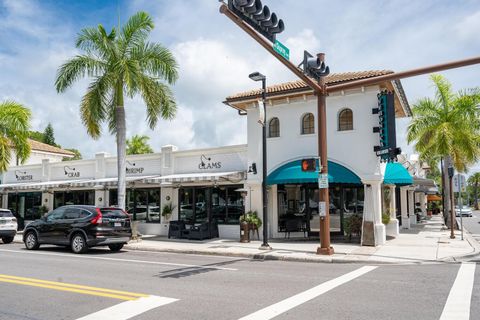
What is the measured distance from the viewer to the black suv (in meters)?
14.5

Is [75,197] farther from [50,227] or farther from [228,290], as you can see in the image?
[228,290]

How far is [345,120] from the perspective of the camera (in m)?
17.1

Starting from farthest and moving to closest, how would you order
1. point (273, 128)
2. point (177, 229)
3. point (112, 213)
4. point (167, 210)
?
1. point (167, 210)
2. point (177, 229)
3. point (273, 128)
4. point (112, 213)

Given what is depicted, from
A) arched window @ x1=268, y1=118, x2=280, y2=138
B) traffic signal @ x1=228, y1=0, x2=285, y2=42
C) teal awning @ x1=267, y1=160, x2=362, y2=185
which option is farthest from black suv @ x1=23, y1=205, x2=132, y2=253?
traffic signal @ x1=228, y1=0, x2=285, y2=42

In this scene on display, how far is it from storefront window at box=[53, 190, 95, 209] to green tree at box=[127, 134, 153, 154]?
2068 centimetres

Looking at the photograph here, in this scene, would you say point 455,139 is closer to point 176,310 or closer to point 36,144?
point 176,310

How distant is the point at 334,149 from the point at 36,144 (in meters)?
28.9

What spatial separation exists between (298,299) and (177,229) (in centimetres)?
1230

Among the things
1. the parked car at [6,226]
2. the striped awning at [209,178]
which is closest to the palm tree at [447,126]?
the striped awning at [209,178]

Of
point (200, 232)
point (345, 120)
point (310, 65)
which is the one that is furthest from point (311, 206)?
point (310, 65)

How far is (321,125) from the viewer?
44.4 ft

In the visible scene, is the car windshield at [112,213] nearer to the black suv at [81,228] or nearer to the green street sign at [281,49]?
the black suv at [81,228]

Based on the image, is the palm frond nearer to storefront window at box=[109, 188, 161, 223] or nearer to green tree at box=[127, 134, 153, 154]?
storefront window at box=[109, 188, 161, 223]

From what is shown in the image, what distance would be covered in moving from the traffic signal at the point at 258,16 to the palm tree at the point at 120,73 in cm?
949
